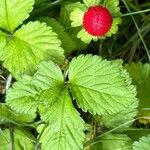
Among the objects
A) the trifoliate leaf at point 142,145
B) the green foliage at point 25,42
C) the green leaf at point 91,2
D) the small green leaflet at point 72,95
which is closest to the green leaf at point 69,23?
the green leaf at point 91,2

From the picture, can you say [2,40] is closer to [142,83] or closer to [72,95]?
[72,95]

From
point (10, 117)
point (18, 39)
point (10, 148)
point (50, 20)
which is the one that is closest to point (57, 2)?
point (50, 20)

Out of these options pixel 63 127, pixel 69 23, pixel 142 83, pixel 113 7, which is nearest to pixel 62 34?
pixel 69 23

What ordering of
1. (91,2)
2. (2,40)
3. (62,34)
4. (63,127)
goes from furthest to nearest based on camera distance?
(62,34) < (91,2) < (2,40) < (63,127)

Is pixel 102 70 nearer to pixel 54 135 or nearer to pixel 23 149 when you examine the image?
pixel 54 135

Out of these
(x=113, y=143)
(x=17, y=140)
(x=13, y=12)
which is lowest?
(x=113, y=143)

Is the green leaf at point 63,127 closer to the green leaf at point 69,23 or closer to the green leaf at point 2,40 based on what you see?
the green leaf at point 2,40
